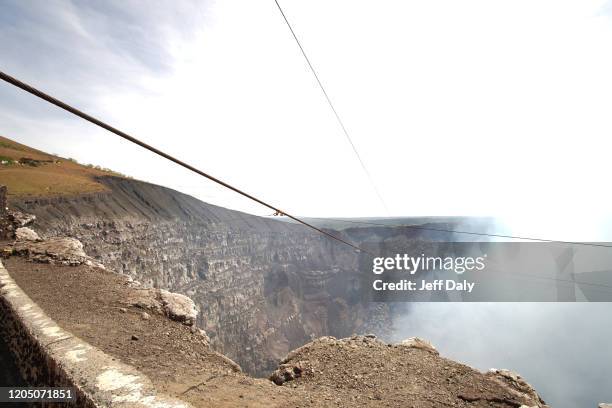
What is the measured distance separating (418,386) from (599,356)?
3362 inches

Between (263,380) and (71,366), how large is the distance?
3.04 m

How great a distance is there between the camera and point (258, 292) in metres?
61.4

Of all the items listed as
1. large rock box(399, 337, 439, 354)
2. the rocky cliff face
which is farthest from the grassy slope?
large rock box(399, 337, 439, 354)

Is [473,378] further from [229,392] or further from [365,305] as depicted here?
[365,305]

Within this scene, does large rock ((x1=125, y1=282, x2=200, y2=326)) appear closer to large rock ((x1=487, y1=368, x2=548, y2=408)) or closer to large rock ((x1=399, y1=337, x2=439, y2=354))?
large rock ((x1=399, y1=337, x2=439, y2=354))

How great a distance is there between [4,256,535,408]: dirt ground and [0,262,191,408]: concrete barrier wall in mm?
737

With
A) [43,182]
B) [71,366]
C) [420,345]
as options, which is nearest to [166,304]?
[71,366]

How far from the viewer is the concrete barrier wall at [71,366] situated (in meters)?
3.01

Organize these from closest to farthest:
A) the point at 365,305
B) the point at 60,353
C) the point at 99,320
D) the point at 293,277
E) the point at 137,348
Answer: the point at 60,353 < the point at 137,348 < the point at 99,320 < the point at 293,277 < the point at 365,305

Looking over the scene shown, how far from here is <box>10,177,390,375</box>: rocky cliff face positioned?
3453 centimetres

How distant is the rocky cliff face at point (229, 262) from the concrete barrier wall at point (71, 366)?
93.9 feet

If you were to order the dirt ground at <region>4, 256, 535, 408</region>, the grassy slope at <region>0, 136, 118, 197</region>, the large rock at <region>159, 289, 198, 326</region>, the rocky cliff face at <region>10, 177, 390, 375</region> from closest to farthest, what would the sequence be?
1. the dirt ground at <region>4, 256, 535, 408</region>
2. the large rock at <region>159, 289, 198, 326</region>
3. the grassy slope at <region>0, 136, 118, 197</region>
4. the rocky cliff face at <region>10, 177, 390, 375</region>

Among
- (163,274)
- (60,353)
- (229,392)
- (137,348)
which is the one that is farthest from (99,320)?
(163,274)

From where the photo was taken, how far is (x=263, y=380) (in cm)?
530
